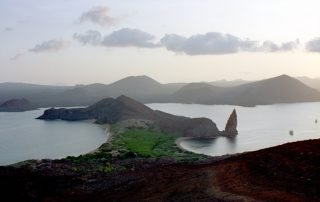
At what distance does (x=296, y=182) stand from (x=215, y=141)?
377 ft

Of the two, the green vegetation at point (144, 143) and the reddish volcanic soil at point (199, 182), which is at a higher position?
the reddish volcanic soil at point (199, 182)

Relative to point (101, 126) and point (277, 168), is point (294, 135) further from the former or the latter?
point (277, 168)

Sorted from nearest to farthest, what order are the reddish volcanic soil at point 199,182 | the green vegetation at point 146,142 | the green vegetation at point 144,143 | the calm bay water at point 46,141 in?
the reddish volcanic soil at point 199,182 → the green vegetation at point 144,143 → the green vegetation at point 146,142 → the calm bay water at point 46,141

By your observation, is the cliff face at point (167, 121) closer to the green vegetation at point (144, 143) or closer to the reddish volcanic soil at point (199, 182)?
the green vegetation at point (144, 143)

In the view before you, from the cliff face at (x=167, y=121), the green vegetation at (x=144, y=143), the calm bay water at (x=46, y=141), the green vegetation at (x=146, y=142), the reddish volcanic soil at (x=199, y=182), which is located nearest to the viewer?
the reddish volcanic soil at (x=199, y=182)

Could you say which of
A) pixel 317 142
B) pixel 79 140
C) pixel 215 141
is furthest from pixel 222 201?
pixel 79 140

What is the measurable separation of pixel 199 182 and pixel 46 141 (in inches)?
4889

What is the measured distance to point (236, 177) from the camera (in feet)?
90.4

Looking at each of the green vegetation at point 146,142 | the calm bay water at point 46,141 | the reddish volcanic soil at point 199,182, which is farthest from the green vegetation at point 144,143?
the reddish volcanic soil at point 199,182

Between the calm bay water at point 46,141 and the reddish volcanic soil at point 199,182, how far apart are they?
238 feet

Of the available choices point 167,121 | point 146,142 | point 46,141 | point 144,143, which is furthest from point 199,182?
point 167,121

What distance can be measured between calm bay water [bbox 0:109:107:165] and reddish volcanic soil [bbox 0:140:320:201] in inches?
2858

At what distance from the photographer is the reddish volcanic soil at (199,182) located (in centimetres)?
2431

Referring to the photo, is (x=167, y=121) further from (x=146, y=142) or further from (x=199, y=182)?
(x=199, y=182)
